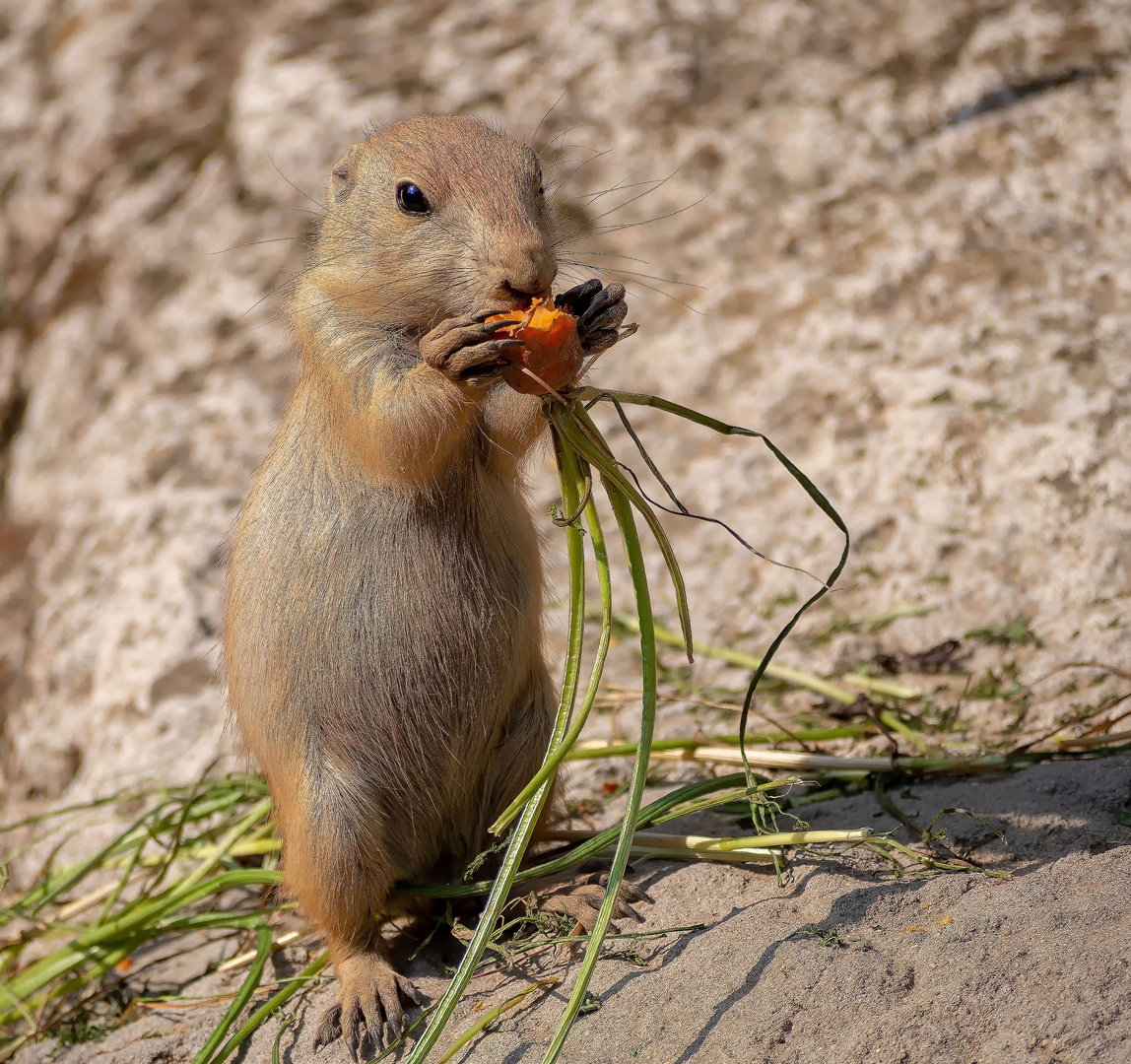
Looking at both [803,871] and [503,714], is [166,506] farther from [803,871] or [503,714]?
[803,871]

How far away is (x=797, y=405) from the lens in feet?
18.5

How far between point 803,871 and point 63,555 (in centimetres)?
470

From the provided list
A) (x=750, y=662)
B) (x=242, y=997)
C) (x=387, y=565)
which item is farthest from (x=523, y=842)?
(x=750, y=662)

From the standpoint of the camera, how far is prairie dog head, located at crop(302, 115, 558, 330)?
3.08 metres

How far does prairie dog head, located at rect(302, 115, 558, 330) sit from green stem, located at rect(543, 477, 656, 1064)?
2.14 ft

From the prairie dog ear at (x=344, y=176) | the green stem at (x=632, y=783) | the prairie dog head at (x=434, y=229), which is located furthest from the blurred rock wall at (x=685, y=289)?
the green stem at (x=632, y=783)

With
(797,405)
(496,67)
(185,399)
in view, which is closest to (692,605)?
(797,405)

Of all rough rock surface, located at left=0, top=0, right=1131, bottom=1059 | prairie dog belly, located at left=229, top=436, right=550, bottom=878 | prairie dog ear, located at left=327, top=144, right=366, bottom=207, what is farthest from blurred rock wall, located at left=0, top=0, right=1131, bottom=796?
prairie dog belly, located at left=229, top=436, right=550, bottom=878

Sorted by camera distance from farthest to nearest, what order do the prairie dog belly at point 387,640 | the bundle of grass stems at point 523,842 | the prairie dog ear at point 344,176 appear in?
the prairie dog ear at point 344,176 → the prairie dog belly at point 387,640 → the bundle of grass stems at point 523,842

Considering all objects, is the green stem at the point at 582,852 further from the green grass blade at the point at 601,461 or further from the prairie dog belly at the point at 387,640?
the green grass blade at the point at 601,461

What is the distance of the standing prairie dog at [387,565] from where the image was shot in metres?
3.25

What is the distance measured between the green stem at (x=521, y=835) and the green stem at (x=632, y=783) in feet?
0.48

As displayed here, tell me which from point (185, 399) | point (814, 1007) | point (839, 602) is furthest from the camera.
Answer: point (185, 399)

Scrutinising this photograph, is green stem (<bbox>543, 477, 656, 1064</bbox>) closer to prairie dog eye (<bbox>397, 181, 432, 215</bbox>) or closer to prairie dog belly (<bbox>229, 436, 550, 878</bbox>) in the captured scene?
prairie dog belly (<bbox>229, 436, 550, 878</bbox>)
